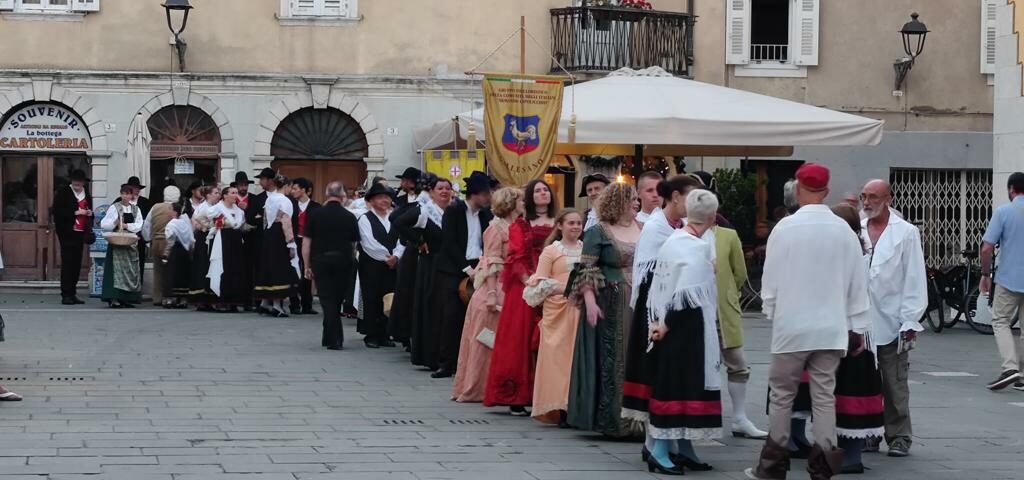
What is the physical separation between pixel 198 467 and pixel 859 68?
70.8ft

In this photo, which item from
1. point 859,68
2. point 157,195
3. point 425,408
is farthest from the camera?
point 859,68

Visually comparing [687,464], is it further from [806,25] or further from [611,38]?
[806,25]

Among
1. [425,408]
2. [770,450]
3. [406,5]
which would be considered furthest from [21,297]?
[770,450]

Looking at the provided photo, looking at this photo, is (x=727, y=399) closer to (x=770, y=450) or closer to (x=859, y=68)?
(x=770, y=450)

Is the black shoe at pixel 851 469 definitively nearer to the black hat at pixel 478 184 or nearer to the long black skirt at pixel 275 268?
the black hat at pixel 478 184

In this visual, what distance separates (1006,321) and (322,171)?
1550 cm

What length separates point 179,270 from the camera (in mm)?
22688

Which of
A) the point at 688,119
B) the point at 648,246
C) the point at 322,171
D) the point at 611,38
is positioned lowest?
the point at 648,246

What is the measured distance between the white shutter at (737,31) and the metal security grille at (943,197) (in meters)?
3.32

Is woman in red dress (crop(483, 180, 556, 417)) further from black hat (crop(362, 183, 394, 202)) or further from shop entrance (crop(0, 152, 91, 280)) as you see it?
shop entrance (crop(0, 152, 91, 280))

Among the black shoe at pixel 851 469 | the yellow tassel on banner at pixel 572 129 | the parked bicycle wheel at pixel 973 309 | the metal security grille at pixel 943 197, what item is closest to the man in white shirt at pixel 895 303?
the black shoe at pixel 851 469

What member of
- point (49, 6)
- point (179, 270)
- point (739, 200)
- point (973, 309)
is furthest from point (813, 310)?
point (49, 6)

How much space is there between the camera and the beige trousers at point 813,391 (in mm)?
9016

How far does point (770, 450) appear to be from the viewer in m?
9.05
